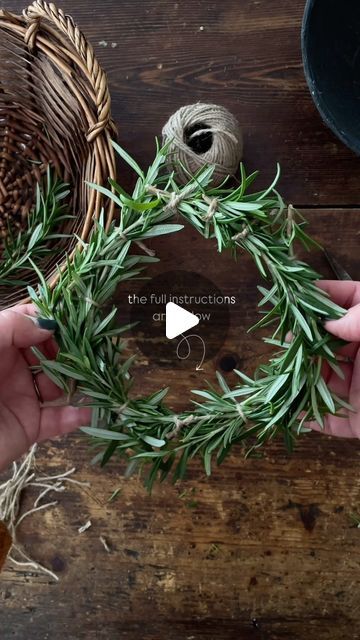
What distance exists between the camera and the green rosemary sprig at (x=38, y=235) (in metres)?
0.90

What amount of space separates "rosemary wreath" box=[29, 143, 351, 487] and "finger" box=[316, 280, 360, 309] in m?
0.09

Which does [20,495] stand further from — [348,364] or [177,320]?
[348,364]

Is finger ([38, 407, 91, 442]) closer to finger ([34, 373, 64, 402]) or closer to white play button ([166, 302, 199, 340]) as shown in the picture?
finger ([34, 373, 64, 402])

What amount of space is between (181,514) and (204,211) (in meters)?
0.49

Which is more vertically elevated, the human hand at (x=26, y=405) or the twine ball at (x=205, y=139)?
the twine ball at (x=205, y=139)

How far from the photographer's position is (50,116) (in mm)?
914

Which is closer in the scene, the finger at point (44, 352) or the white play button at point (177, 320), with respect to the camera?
the finger at point (44, 352)

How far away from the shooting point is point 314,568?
92 centimetres

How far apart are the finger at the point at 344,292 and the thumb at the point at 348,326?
0.33 feet

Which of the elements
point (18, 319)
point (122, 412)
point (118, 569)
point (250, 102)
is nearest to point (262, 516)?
point (118, 569)

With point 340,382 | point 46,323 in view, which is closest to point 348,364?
point 340,382

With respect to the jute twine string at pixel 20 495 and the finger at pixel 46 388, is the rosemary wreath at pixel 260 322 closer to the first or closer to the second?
the finger at pixel 46 388

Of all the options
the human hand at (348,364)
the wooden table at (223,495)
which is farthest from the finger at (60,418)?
the human hand at (348,364)

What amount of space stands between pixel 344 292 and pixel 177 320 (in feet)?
0.84
